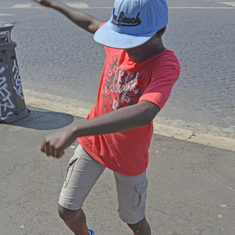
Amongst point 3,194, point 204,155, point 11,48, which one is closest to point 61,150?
point 3,194

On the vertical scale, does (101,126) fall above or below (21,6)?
above

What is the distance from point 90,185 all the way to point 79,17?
3.68 ft

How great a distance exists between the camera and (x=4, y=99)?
4.71 meters

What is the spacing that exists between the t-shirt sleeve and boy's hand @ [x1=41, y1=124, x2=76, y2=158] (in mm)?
375

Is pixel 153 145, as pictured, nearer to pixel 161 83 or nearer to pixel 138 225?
pixel 138 225

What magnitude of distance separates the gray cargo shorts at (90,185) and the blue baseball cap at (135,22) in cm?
77

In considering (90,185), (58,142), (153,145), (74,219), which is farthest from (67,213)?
(153,145)

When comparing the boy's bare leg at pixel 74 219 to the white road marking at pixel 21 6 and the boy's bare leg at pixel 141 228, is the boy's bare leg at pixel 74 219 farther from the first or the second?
the white road marking at pixel 21 6

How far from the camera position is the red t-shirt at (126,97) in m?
1.99

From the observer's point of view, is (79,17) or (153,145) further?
(153,145)

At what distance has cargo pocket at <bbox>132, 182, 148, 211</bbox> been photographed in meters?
2.30

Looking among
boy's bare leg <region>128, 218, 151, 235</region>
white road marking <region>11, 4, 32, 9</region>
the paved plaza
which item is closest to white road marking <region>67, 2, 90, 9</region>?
white road marking <region>11, 4, 32, 9</region>

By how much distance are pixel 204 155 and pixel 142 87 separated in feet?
6.68

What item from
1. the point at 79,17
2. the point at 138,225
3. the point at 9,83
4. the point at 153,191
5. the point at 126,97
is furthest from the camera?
the point at 9,83
